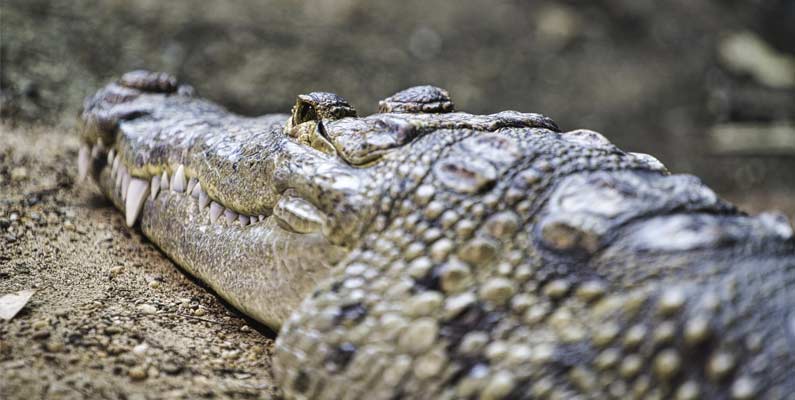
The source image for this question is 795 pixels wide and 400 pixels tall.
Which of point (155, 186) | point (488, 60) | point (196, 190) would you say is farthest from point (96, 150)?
point (488, 60)

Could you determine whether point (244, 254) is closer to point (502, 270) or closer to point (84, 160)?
point (502, 270)

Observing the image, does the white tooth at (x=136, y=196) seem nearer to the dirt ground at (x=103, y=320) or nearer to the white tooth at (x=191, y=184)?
the dirt ground at (x=103, y=320)

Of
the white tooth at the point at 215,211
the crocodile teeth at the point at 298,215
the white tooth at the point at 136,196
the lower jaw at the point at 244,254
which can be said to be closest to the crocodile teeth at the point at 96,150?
the white tooth at the point at 136,196

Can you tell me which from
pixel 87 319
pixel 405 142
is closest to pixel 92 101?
pixel 87 319

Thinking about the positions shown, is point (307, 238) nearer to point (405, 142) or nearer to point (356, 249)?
point (356, 249)

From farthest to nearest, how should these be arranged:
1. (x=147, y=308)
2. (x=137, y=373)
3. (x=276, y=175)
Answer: (x=147, y=308) → (x=276, y=175) → (x=137, y=373)

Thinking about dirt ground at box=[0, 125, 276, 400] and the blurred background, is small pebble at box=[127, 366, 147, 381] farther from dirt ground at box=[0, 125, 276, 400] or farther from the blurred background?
the blurred background
